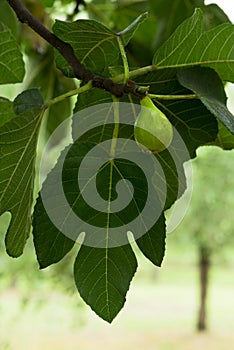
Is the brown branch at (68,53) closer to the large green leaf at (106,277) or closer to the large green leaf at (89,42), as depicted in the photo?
the large green leaf at (89,42)

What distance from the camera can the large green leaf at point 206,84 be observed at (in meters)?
0.37

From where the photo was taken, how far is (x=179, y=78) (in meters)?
0.39

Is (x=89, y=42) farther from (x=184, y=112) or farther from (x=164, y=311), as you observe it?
(x=164, y=311)

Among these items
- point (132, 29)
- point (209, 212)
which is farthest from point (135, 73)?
point (209, 212)

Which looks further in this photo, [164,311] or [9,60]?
[164,311]

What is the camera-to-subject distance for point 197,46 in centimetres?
39

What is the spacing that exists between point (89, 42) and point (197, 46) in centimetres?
7

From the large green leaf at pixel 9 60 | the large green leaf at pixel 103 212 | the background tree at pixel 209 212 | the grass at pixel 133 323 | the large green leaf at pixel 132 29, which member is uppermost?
the large green leaf at pixel 132 29

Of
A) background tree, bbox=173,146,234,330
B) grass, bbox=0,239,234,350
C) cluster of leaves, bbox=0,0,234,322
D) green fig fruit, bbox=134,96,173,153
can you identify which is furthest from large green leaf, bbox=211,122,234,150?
background tree, bbox=173,146,234,330

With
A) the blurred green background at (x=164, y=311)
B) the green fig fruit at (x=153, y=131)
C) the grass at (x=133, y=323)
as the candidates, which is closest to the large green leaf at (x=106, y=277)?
the green fig fruit at (x=153, y=131)

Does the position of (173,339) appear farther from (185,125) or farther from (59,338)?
(185,125)

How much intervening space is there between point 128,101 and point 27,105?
68 millimetres

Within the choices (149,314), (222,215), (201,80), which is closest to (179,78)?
(201,80)

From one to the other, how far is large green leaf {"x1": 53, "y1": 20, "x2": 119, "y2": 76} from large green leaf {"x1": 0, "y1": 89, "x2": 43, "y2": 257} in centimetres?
4
